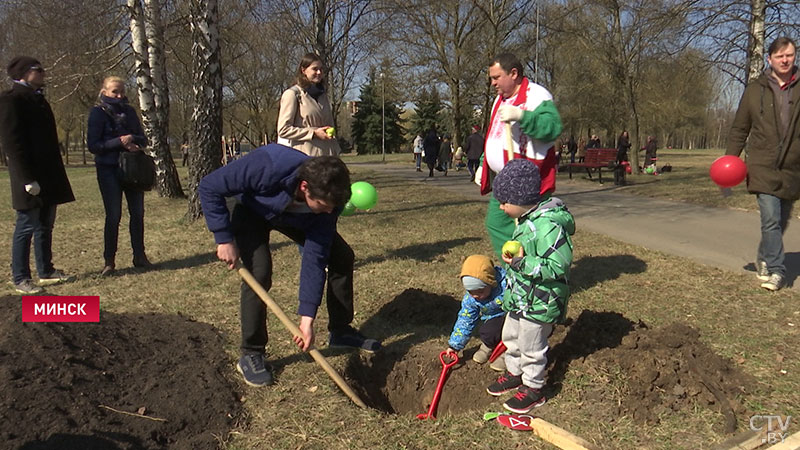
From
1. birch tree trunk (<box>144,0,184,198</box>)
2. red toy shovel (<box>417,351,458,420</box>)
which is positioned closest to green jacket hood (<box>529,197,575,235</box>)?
red toy shovel (<box>417,351,458,420</box>)

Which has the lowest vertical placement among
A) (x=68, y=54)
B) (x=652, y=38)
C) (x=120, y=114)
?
(x=120, y=114)

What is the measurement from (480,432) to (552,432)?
362mm

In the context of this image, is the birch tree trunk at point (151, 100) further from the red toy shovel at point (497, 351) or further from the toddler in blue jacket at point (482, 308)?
the red toy shovel at point (497, 351)

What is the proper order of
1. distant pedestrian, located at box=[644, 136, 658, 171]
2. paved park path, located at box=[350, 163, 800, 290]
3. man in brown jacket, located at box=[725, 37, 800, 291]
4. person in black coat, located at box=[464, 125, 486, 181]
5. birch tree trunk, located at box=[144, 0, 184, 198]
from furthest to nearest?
distant pedestrian, located at box=[644, 136, 658, 171]
person in black coat, located at box=[464, 125, 486, 181]
birch tree trunk, located at box=[144, 0, 184, 198]
paved park path, located at box=[350, 163, 800, 290]
man in brown jacket, located at box=[725, 37, 800, 291]

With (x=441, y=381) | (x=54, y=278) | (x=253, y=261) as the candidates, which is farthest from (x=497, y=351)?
(x=54, y=278)

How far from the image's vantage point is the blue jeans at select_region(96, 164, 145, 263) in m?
5.36

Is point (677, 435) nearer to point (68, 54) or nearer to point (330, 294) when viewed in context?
point (330, 294)

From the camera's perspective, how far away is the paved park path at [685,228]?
237 inches

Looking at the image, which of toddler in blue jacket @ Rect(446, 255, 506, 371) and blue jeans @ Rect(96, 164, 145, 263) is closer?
toddler in blue jacket @ Rect(446, 255, 506, 371)

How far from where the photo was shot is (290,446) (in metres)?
2.58

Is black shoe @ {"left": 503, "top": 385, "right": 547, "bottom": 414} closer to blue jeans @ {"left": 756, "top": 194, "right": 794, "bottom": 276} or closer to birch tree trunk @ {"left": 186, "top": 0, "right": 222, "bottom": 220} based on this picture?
blue jeans @ {"left": 756, "top": 194, "right": 794, "bottom": 276}

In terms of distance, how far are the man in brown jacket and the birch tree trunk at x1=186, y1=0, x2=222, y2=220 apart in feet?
22.8

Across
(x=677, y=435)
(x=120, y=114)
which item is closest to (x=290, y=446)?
(x=677, y=435)

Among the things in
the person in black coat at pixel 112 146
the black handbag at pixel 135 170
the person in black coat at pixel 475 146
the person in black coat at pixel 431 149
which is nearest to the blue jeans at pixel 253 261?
the black handbag at pixel 135 170
